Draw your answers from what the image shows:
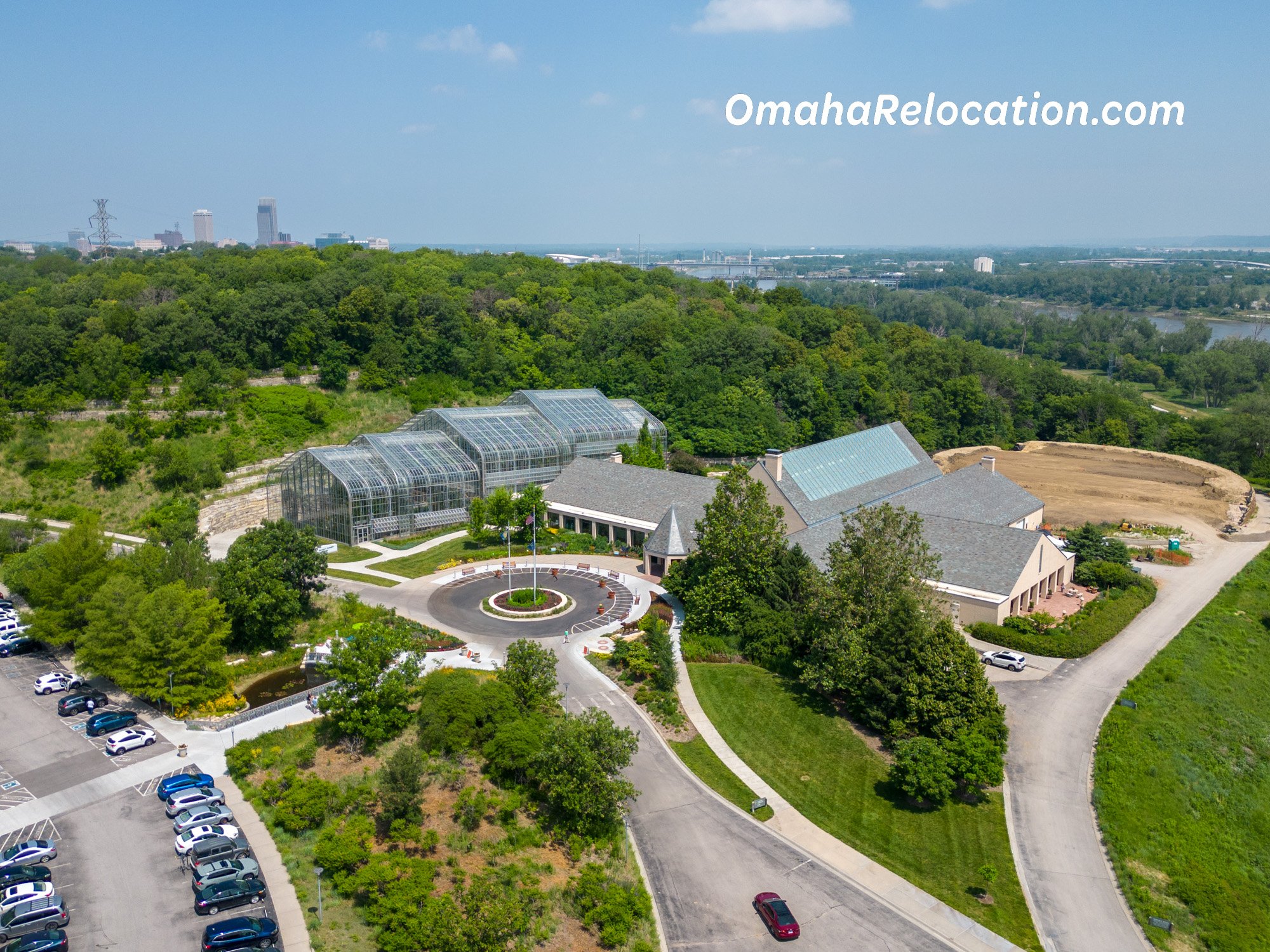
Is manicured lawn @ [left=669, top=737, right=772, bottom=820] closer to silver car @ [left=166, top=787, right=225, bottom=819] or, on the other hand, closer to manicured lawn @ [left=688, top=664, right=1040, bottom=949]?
manicured lawn @ [left=688, top=664, right=1040, bottom=949]

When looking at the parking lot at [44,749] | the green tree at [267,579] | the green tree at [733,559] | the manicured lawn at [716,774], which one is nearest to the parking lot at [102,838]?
the parking lot at [44,749]

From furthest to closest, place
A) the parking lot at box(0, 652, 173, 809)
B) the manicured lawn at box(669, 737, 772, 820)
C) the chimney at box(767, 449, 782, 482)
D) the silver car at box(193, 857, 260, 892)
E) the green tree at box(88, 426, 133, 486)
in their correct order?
the green tree at box(88, 426, 133, 486)
the chimney at box(767, 449, 782, 482)
the parking lot at box(0, 652, 173, 809)
the manicured lawn at box(669, 737, 772, 820)
the silver car at box(193, 857, 260, 892)

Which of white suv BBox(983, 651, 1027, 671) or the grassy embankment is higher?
the grassy embankment

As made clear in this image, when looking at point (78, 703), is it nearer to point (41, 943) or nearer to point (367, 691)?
point (367, 691)

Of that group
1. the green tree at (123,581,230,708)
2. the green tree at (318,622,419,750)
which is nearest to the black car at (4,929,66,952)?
the green tree at (318,622,419,750)

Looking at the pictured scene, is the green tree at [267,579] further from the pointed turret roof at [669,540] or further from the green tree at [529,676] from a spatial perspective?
the pointed turret roof at [669,540]

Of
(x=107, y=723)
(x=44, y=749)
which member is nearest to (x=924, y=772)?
(x=107, y=723)

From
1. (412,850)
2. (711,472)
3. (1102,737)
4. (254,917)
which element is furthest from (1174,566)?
(254,917)

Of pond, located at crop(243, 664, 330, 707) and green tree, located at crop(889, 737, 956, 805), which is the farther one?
pond, located at crop(243, 664, 330, 707)
